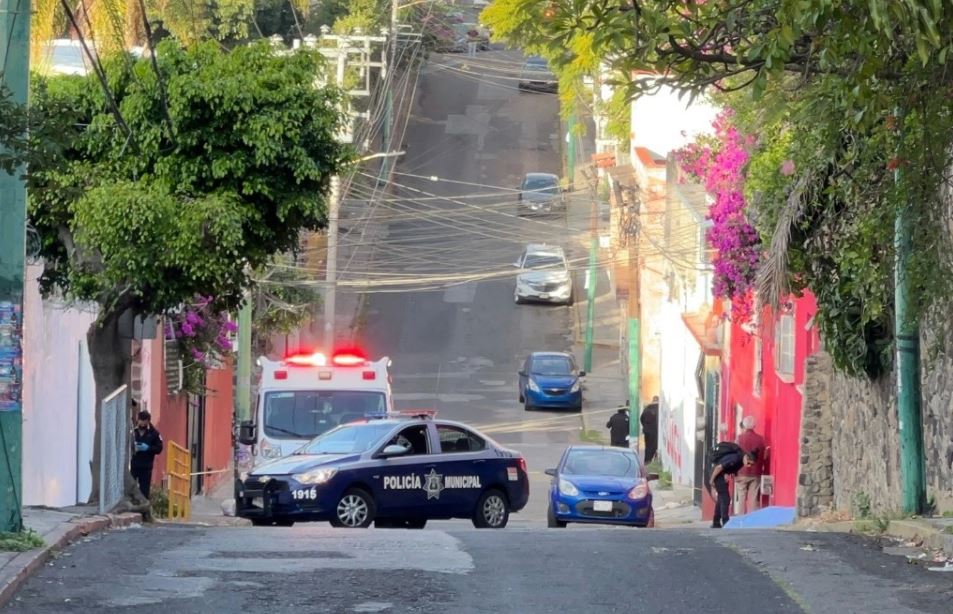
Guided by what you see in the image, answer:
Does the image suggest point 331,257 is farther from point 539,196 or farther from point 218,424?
point 539,196

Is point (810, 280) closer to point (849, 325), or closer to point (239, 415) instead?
point (849, 325)

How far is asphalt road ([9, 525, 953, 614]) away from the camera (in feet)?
32.4

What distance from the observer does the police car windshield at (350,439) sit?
1944 cm

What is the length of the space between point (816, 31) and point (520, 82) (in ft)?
222

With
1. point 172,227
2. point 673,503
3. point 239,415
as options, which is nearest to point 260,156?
point 172,227

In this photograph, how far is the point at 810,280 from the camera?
703 inches

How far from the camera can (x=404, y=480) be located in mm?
19281

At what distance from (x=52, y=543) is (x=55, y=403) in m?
9.61

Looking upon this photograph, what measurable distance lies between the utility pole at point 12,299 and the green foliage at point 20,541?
0.13m

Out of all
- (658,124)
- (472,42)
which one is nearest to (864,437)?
(658,124)

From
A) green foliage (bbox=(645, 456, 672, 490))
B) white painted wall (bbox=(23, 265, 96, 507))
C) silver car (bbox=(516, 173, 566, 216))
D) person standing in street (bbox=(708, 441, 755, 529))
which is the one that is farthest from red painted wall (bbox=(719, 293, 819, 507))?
silver car (bbox=(516, 173, 566, 216))

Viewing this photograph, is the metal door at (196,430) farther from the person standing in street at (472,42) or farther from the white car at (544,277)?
the person standing in street at (472,42)

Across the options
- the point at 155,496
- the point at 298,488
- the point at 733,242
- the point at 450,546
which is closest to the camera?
the point at 450,546

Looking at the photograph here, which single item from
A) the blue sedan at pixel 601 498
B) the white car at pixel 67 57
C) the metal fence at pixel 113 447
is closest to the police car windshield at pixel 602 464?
the blue sedan at pixel 601 498
